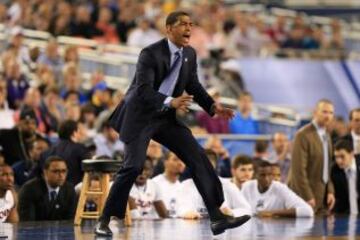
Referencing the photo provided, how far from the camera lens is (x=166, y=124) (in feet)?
46.7

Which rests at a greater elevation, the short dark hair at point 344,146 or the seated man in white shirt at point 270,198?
the short dark hair at point 344,146

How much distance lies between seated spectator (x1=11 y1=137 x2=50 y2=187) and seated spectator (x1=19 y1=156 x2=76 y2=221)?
4.98 feet

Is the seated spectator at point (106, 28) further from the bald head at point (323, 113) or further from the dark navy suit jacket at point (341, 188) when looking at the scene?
the bald head at point (323, 113)

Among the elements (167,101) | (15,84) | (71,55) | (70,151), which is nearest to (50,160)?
(70,151)

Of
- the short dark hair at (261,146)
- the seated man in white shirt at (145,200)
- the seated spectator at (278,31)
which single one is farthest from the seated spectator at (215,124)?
the seated spectator at (278,31)

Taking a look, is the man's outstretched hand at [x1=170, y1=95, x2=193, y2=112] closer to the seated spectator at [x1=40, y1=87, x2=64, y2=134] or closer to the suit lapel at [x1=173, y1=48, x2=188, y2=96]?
the suit lapel at [x1=173, y1=48, x2=188, y2=96]

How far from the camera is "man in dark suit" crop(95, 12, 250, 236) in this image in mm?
14078

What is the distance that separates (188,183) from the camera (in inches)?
691

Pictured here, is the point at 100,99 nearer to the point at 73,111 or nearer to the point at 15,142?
the point at 73,111

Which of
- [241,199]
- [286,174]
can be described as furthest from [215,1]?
[241,199]

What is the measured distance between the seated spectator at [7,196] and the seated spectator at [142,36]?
12.2m

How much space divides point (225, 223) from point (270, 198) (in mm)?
4083

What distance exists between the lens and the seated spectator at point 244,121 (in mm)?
24547

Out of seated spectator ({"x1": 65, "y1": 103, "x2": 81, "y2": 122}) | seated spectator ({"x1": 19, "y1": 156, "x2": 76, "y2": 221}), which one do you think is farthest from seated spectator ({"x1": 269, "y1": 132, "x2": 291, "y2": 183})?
seated spectator ({"x1": 19, "y1": 156, "x2": 76, "y2": 221})
